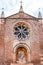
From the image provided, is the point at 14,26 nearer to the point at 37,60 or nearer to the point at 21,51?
the point at 21,51

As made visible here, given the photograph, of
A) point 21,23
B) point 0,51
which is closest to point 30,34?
point 21,23

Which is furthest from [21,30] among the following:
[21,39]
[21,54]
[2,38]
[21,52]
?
[21,54]

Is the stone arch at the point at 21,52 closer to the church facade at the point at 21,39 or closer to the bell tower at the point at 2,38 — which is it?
the church facade at the point at 21,39

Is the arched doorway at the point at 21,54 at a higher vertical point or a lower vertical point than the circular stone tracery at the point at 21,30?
lower

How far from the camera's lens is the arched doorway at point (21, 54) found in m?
18.9

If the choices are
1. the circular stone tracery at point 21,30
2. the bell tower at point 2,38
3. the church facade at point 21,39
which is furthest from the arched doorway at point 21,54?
the bell tower at point 2,38

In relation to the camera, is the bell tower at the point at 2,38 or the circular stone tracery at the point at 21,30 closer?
the bell tower at the point at 2,38

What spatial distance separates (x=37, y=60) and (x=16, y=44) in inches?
91.0

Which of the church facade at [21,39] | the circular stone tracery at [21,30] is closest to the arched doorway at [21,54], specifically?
the church facade at [21,39]

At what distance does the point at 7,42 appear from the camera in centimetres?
1930

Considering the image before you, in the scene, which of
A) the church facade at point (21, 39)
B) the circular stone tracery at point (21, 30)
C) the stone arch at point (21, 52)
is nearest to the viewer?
the church facade at point (21, 39)

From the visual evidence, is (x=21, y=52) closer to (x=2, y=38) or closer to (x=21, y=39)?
(x=21, y=39)

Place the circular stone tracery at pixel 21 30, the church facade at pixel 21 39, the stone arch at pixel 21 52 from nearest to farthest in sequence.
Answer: the church facade at pixel 21 39, the stone arch at pixel 21 52, the circular stone tracery at pixel 21 30

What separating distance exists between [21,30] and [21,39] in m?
0.95
